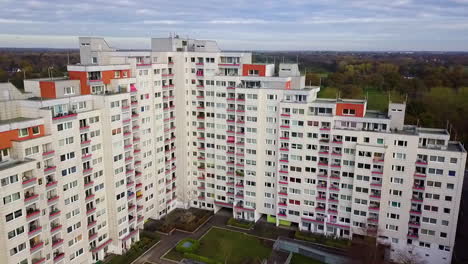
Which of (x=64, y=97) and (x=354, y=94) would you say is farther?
(x=354, y=94)

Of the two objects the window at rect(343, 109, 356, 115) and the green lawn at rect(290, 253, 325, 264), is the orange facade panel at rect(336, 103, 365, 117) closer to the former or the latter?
the window at rect(343, 109, 356, 115)

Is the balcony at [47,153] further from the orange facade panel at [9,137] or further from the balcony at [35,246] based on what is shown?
the balcony at [35,246]

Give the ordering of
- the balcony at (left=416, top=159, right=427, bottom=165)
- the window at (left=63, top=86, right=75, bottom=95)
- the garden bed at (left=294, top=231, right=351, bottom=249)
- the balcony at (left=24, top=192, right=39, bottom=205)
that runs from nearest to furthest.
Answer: the balcony at (left=24, top=192, right=39, bottom=205) < the window at (left=63, top=86, right=75, bottom=95) < the balcony at (left=416, top=159, right=427, bottom=165) < the garden bed at (left=294, top=231, right=351, bottom=249)

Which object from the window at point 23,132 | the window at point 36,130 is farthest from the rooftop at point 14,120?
the window at point 36,130

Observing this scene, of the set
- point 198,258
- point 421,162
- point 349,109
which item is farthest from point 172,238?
point 421,162

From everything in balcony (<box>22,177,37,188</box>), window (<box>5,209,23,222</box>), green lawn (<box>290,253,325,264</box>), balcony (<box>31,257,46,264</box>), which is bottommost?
green lawn (<box>290,253,325,264</box>)

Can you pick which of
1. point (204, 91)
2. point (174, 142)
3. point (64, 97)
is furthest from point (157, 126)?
point (64, 97)

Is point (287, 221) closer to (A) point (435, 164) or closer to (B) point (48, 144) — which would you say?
(A) point (435, 164)

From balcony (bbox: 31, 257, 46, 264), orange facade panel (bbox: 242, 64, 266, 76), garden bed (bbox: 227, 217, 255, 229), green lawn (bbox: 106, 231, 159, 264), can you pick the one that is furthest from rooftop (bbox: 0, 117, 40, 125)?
garden bed (bbox: 227, 217, 255, 229)
